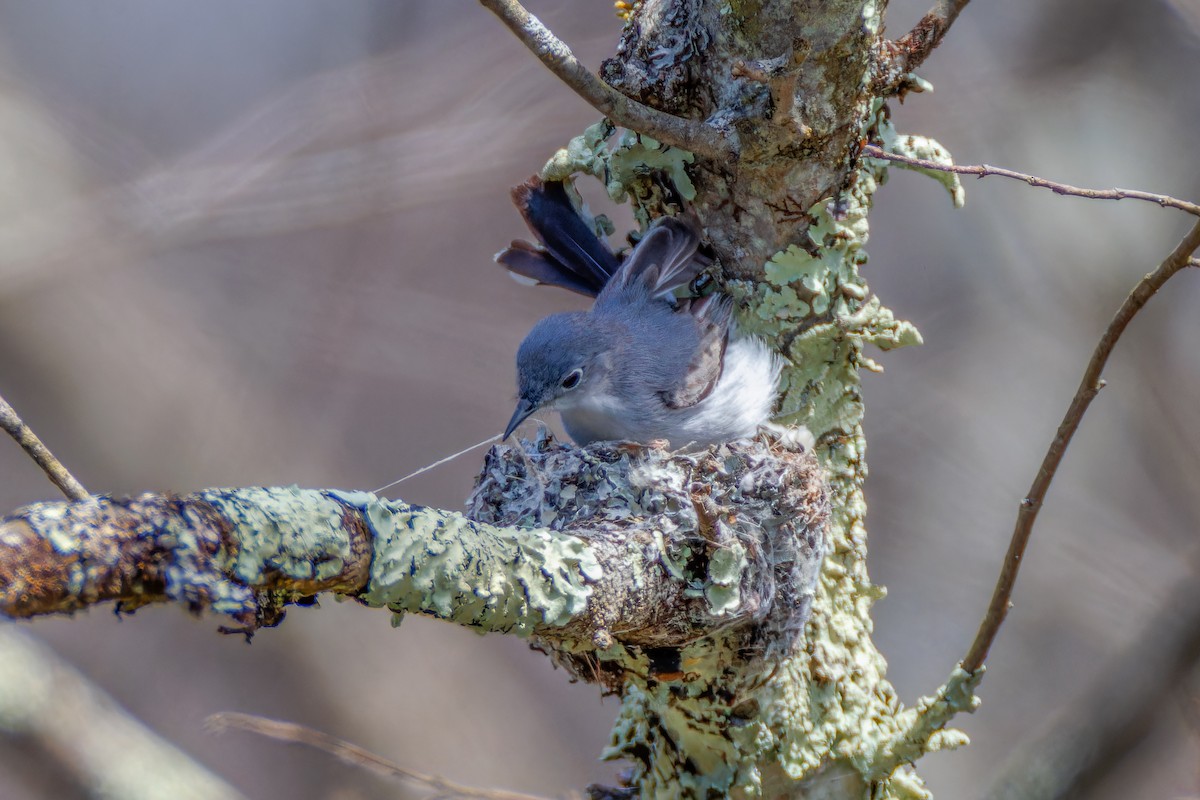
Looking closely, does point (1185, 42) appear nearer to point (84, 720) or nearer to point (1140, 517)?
point (1140, 517)

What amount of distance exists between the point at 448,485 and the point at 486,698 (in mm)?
1010

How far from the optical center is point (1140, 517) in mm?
5297

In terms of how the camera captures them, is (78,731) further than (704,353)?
No

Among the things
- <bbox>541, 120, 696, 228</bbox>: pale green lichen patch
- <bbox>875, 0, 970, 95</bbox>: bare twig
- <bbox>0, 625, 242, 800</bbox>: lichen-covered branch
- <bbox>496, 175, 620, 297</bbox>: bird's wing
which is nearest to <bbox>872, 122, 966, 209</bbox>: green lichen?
<bbox>875, 0, 970, 95</bbox>: bare twig

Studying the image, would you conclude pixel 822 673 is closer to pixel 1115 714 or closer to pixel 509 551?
pixel 1115 714

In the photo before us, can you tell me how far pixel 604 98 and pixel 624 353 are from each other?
112 cm


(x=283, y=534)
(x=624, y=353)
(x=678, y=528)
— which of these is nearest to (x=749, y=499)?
(x=678, y=528)

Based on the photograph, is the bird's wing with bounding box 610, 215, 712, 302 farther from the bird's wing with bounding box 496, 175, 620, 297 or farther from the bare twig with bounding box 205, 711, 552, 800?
the bare twig with bounding box 205, 711, 552, 800

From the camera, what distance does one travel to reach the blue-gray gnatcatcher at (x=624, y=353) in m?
2.79

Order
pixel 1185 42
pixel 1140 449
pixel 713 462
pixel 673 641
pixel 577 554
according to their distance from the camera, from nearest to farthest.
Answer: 1. pixel 577 554
2. pixel 673 641
3. pixel 713 462
4. pixel 1185 42
5. pixel 1140 449

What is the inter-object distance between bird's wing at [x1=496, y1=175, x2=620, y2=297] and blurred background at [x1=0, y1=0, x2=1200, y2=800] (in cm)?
153

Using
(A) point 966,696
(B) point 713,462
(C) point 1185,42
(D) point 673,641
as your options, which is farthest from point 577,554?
(C) point 1185,42

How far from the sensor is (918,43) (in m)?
2.30

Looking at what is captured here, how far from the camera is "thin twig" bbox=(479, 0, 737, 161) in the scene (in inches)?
68.3
